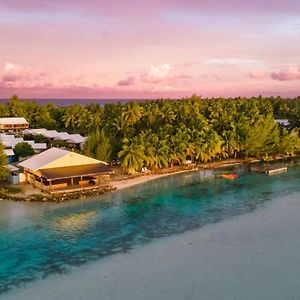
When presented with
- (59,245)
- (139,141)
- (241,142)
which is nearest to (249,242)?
(59,245)

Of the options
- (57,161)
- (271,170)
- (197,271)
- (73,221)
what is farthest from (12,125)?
(197,271)

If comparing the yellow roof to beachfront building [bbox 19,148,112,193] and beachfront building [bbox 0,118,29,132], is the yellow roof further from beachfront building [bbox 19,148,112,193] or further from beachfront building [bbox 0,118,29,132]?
beachfront building [bbox 0,118,29,132]

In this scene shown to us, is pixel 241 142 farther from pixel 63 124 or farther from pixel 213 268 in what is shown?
pixel 63 124

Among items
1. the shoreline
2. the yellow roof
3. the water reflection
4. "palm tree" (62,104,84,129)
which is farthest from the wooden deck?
"palm tree" (62,104,84,129)

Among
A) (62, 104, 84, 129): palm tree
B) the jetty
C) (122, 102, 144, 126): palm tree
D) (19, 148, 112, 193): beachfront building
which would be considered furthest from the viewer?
(62, 104, 84, 129): palm tree

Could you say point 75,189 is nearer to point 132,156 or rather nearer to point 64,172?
point 64,172

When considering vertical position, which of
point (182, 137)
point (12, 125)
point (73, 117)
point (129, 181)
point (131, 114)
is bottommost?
point (129, 181)

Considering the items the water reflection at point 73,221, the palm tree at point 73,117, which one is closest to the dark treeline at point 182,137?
the palm tree at point 73,117

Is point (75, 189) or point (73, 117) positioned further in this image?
point (73, 117)
